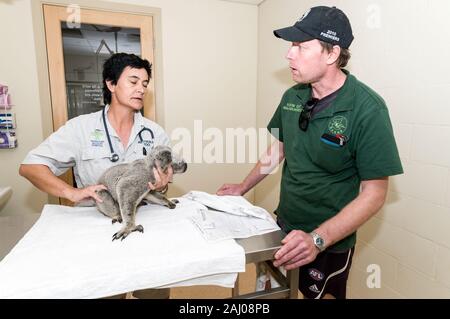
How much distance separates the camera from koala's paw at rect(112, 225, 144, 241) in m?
0.98

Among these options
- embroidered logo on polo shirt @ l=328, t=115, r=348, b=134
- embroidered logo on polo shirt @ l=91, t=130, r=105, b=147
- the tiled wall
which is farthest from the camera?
embroidered logo on polo shirt @ l=91, t=130, r=105, b=147

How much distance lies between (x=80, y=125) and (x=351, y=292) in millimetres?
1910

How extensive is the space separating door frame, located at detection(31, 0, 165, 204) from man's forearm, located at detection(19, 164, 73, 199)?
4.24ft

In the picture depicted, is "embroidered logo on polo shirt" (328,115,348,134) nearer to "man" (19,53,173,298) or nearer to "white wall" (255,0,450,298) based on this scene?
"white wall" (255,0,450,298)

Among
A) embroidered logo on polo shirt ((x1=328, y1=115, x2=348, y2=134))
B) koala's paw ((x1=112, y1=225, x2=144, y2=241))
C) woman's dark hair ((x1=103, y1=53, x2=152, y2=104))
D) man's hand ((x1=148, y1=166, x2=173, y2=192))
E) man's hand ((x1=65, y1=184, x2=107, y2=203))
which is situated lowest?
koala's paw ((x1=112, y1=225, x2=144, y2=241))

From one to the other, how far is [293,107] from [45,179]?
3.74 ft

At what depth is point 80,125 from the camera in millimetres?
1449

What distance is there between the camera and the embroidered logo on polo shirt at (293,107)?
1251 millimetres

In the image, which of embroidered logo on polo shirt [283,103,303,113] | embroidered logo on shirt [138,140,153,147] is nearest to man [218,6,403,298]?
embroidered logo on polo shirt [283,103,303,113]

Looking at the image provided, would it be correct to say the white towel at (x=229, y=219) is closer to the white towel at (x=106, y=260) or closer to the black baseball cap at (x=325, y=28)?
the white towel at (x=106, y=260)

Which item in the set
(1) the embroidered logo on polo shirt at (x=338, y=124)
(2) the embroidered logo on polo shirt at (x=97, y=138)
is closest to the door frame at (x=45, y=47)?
(2) the embroidered logo on polo shirt at (x=97, y=138)

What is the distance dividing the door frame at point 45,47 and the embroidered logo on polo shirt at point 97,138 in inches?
49.7
